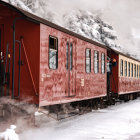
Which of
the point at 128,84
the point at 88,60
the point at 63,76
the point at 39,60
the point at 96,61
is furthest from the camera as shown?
the point at 128,84

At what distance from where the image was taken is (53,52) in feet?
27.8

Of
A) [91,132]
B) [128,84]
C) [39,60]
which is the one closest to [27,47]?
[39,60]

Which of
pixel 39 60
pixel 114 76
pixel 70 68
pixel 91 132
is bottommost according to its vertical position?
pixel 91 132

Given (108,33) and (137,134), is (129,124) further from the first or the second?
(108,33)

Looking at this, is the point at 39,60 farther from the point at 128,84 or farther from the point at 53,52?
the point at 128,84

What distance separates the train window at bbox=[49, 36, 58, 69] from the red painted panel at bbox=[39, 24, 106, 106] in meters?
0.16

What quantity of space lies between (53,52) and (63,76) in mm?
1007

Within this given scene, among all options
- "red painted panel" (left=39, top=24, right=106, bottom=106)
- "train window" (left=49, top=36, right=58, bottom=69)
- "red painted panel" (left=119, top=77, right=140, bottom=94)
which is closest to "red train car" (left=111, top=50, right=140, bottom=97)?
"red painted panel" (left=119, top=77, right=140, bottom=94)

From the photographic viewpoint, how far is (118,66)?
15820 millimetres

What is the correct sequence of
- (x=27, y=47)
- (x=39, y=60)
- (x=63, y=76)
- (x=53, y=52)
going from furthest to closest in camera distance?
(x=63, y=76), (x=53, y=52), (x=27, y=47), (x=39, y=60)

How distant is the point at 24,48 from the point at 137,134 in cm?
419

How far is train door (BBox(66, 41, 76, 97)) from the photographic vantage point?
9359 millimetres

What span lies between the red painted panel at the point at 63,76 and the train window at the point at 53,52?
16 centimetres

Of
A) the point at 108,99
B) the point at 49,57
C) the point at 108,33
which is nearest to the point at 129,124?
the point at 49,57
